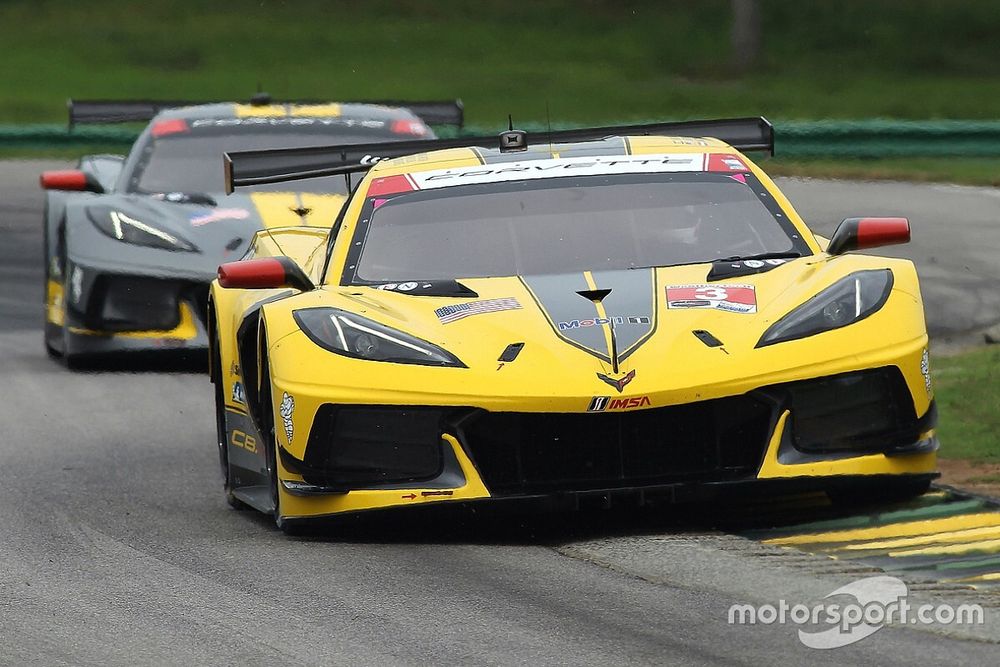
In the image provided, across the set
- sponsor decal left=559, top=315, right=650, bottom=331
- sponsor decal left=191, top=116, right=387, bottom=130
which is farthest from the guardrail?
sponsor decal left=559, top=315, right=650, bottom=331

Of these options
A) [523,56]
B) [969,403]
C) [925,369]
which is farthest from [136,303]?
[523,56]

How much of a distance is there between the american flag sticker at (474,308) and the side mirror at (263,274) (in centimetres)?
67

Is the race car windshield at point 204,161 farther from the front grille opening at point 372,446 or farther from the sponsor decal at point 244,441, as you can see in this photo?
the front grille opening at point 372,446

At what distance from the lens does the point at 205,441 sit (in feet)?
29.6

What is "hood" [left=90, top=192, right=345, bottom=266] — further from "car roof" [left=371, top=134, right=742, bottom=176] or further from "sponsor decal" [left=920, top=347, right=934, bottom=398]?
"sponsor decal" [left=920, top=347, right=934, bottom=398]

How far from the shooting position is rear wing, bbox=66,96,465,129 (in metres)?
12.3

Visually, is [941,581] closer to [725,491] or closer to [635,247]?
[725,491]

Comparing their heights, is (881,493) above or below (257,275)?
below

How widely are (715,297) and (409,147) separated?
217 centimetres

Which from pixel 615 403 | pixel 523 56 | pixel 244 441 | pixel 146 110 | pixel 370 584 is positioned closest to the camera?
pixel 370 584

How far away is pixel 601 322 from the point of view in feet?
20.6

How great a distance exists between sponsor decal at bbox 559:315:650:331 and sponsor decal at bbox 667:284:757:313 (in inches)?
5.4

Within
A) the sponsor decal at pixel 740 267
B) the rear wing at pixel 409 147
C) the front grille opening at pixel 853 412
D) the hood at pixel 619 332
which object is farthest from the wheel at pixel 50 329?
the front grille opening at pixel 853 412

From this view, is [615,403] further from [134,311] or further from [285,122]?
[285,122]
